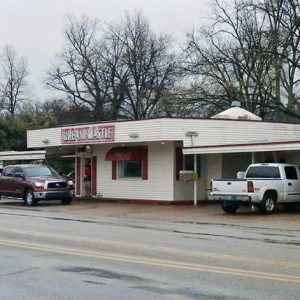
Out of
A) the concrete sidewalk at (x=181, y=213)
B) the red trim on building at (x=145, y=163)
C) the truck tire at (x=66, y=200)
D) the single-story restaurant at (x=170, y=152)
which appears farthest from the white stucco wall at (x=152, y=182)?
the truck tire at (x=66, y=200)

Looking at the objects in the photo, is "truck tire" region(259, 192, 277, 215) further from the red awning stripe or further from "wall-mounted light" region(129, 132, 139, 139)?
the red awning stripe

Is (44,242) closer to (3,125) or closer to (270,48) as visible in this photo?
(270,48)

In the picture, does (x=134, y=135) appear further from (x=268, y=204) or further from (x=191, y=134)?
(x=268, y=204)

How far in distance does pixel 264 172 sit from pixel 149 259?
13780 millimetres

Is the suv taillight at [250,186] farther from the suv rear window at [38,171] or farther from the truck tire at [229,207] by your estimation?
the suv rear window at [38,171]

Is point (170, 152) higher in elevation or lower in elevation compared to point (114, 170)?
higher

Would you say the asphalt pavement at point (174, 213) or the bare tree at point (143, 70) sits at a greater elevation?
the bare tree at point (143, 70)

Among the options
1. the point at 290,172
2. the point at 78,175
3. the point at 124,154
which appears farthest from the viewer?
the point at 78,175

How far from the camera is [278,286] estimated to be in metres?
9.01

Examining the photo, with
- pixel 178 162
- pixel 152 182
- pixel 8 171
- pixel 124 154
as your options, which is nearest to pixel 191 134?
pixel 178 162

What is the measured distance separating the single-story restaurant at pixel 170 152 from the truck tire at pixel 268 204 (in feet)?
9.58

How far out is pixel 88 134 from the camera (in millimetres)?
32406

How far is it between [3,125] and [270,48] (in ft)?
91.8

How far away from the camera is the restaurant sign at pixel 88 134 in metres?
31.1
